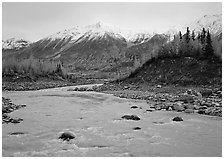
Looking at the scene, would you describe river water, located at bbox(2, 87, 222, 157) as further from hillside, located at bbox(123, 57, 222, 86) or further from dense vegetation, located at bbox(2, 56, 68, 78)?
dense vegetation, located at bbox(2, 56, 68, 78)

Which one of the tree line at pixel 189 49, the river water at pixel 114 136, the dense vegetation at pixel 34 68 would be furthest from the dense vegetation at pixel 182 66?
the dense vegetation at pixel 34 68

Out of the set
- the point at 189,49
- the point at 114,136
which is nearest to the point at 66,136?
the point at 114,136

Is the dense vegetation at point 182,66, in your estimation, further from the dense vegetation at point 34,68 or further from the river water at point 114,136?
the dense vegetation at point 34,68

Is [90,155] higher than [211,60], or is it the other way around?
[211,60]

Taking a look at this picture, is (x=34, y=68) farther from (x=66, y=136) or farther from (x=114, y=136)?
(x=114, y=136)

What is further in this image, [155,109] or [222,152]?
[155,109]

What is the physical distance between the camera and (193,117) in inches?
674

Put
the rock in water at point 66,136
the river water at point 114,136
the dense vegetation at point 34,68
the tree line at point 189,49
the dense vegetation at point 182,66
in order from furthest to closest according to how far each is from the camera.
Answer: the dense vegetation at point 34,68 → the tree line at point 189,49 → the dense vegetation at point 182,66 → the rock in water at point 66,136 → the river water at point 114,136

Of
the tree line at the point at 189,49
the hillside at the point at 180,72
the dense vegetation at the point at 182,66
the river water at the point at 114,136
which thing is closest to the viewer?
the river water at the point at 114,136

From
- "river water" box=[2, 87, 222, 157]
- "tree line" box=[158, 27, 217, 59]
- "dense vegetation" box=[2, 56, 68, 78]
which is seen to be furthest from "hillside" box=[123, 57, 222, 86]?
"dense vegetation" box=[2, 56, 68, 78]

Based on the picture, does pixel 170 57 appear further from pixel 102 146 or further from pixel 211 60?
pixel 102 146

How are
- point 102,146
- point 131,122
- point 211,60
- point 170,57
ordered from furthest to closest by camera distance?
point 170,57 < point 211,60 < point 131,122 < point 102,146

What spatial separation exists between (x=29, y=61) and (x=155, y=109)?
65640 millimetres

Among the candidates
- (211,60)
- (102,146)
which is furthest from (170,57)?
(102,146)
